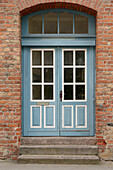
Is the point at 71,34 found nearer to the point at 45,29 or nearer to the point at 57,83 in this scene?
the point at 45,29

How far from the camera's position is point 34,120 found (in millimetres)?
5484

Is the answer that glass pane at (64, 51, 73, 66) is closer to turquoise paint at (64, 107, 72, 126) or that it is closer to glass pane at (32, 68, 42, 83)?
glass pane at (32, 68, 42, 83)

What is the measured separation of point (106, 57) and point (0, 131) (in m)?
3.37

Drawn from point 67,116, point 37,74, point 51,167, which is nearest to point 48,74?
point 37,74

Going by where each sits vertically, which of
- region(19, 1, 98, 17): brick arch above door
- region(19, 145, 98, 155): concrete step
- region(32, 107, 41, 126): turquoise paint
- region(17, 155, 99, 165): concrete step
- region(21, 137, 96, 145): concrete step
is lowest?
region(17, 155, 99, 165): concrete step

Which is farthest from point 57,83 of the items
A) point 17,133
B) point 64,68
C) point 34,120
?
point 17,133

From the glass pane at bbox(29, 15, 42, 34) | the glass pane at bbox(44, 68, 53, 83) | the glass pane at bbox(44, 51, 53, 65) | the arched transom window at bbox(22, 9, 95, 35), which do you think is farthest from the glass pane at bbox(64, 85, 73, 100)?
the glass pane at bbox(29, 15, 42, 34)

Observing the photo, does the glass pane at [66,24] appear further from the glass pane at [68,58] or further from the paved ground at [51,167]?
the paved ground at [51,167]

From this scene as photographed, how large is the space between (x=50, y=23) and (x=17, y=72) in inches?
64.9

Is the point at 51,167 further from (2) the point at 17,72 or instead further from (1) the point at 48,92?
(2) the point at 17,72

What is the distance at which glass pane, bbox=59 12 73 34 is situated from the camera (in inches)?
216

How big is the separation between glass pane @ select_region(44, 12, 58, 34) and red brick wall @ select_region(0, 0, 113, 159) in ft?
1.41

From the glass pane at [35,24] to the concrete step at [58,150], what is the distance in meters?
3.11

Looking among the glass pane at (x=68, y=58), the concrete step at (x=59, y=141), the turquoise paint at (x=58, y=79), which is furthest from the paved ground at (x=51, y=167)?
the glass pane at (x=68, y=58)
